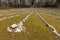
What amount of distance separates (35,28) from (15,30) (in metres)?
5.59

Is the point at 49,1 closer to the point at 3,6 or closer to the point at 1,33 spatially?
the point at 3,6

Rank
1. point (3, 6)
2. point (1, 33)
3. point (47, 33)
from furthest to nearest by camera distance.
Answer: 1. point (3, 6)
2. point (47, 33)
3. point (1, 33)

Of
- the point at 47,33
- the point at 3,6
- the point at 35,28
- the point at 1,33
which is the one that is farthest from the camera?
the point at 3,6

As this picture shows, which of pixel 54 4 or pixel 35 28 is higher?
pixel 35 28

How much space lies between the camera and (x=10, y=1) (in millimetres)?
124875

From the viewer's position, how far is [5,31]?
37.9m

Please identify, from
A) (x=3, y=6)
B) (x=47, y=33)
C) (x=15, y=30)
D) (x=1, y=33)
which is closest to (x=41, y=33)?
(x=47, y=33)

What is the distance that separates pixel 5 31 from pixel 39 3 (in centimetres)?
8857

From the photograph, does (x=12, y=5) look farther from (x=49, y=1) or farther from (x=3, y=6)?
(x=49, y=1)

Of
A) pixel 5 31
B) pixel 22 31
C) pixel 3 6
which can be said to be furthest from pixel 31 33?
pixel 3 6

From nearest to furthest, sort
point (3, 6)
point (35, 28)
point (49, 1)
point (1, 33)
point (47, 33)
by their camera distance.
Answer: point (1, 33)
point (47, 33)
point (35, 28)
point (3, 6)
point (49, 1)

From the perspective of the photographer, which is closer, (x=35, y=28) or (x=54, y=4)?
(x=35, y=28)

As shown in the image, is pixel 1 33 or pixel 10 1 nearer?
pixel 1 33

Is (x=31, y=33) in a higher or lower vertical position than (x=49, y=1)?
higher
